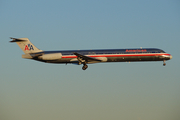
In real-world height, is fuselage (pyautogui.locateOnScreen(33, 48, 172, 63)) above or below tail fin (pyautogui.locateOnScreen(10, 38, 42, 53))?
below

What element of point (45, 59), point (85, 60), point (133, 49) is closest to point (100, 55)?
point (85, 60)

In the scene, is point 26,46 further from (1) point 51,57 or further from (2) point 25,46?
(1) point 51,57

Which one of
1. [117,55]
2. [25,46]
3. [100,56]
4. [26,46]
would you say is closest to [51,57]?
[26,46]

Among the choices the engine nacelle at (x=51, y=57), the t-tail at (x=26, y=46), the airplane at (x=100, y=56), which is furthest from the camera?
the t-tail at (x=26, y=46)

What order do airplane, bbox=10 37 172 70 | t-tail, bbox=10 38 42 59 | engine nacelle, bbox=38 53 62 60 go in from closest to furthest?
airplane, bbox=10 37 172 70 → engine nacelle, bbox=38 53 62 60 → t-tail, bbox=10 38 42 59

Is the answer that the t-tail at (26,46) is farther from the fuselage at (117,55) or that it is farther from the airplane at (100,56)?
the fuselage at (117,55)

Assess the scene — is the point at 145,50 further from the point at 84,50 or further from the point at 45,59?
the point at 45,59

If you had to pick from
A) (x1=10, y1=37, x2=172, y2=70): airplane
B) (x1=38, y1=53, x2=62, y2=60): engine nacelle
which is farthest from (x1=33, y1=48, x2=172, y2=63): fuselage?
(x1=38, y1=53, x2=62, y2=60): engine nacelle

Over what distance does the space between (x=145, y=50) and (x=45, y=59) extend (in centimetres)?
1968

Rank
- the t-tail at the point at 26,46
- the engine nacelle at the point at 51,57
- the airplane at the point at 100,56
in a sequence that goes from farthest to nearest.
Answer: the t-tail at the point at 26,46 → the engine nacelle at the point at 51,57 → the airplane at the point at 100,56

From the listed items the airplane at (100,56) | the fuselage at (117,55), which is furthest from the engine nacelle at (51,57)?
the fuselage at (117,55)

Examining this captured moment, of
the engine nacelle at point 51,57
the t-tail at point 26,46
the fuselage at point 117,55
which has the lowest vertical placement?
the fuselage at point 117,55

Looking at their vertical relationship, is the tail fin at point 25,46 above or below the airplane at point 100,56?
above

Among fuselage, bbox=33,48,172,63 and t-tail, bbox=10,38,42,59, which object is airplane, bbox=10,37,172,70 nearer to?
fuselage, bbox=33,48,172,63
